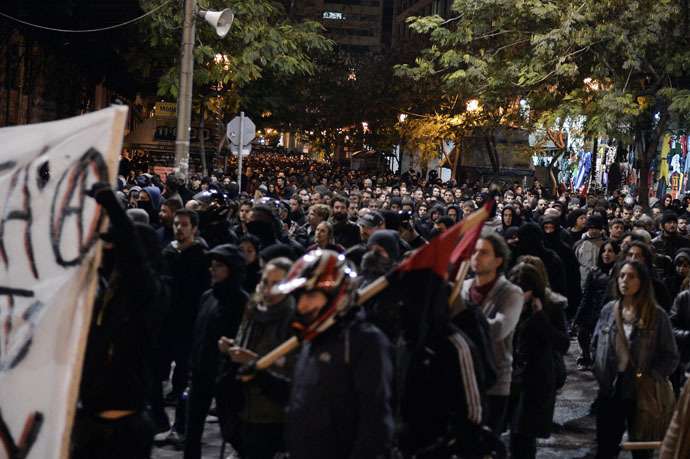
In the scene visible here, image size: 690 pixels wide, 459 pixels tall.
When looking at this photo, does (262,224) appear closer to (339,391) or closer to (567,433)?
(567,433)

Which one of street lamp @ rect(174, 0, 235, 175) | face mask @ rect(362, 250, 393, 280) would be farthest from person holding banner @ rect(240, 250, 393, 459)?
street lamp @ rect(174, 0, 235, 175)

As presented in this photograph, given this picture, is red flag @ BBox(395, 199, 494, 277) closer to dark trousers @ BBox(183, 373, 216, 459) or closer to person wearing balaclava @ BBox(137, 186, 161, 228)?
dark trousers @ BBox(183, 373, 216, 459)

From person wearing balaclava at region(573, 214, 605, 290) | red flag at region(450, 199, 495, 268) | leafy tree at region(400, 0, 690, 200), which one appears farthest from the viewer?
leafy tree at region(400, 0, 690, 200)

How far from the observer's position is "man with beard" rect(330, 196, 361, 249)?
11227mm

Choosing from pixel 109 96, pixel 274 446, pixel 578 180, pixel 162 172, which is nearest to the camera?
A: pixel 274 446

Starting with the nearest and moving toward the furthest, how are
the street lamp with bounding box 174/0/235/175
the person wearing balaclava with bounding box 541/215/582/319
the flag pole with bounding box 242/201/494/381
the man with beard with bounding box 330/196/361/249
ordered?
the flag pole with bounding box 242/201/494/381 → the man with beard with bounding box 330/196/361/249 → the person wearing balaclava with bounding box 541/215/582/319 → the street lamp with bounding box 174/0/235/175

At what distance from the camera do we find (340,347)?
4.13 meters

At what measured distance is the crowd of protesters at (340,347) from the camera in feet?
13.5

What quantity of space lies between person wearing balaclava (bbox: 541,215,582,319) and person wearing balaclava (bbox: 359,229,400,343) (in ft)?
17.7

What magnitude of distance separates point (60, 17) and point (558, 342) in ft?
48.0

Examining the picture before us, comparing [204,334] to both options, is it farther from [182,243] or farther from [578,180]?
[578,180]

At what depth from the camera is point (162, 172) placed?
93.4 feet

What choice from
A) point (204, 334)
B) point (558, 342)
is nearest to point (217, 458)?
point (204, 334)

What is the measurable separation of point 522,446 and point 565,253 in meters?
5.30
